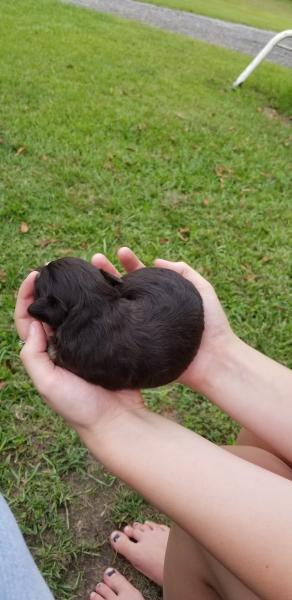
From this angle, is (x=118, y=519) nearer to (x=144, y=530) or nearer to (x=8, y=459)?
(x=144, y=530)

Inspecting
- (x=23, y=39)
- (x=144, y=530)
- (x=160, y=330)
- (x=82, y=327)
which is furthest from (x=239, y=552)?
(x=23, y=39)

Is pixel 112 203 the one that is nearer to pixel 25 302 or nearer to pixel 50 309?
pixel 25 302

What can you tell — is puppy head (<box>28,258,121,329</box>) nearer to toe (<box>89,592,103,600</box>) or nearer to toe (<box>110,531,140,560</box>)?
toe (<box>110,531,140,560</box>)

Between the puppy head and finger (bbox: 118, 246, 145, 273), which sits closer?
the puppy head

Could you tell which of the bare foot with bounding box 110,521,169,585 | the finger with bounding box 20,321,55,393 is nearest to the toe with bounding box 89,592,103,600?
the bare foot with bounding box 110,521,169,585

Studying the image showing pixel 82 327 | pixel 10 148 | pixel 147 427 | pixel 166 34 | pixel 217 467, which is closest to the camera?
pixel 217 467

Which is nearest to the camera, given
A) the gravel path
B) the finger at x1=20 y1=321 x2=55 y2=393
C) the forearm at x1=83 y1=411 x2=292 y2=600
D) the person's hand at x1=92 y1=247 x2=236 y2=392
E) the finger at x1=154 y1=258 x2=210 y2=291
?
the forearm at x1=83 y1=411 x2=292 y2=600
